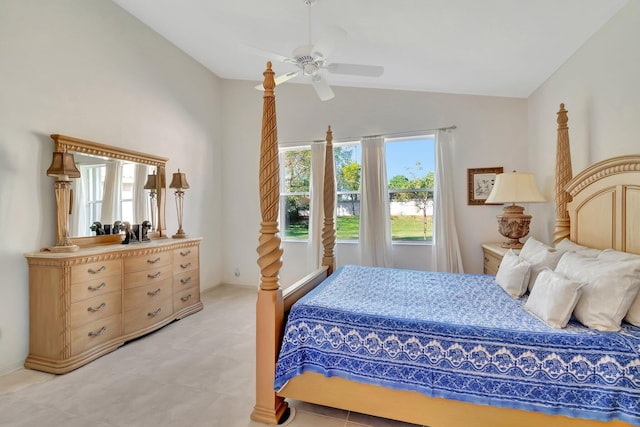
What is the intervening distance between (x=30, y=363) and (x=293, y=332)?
2388 mm

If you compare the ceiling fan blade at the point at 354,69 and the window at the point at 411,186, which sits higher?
the ceiling fan blade at the point at 354,69

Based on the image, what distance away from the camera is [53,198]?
2725mm

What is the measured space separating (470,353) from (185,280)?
130 inches

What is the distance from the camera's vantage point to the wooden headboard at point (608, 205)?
193cm

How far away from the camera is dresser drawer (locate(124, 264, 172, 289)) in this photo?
2990mm

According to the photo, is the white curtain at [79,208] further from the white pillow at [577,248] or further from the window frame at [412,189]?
the white pillow at [577,248]

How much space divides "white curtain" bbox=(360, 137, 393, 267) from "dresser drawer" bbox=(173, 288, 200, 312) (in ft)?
7.55

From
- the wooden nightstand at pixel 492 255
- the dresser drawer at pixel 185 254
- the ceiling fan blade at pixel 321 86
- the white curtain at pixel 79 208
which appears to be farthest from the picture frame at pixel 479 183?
the white curtain at pixel 79 208

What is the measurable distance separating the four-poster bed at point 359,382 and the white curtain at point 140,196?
95.7 inches

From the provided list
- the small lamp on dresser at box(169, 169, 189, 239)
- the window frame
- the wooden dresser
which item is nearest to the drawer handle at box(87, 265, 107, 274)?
the wooden dresser

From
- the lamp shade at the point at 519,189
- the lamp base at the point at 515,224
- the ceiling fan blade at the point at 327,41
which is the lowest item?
the lamp base at the point at 515,224

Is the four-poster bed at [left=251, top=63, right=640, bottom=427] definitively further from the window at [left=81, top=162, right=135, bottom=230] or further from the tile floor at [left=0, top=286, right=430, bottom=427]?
the window at [left=81, top=162, right=135, bottom=230]

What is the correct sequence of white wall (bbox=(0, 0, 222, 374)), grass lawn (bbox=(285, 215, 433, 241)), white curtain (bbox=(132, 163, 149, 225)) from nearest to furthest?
white wall (bbox=(0, 0, 222, 374)) < white curtain (bbox=(132, 163, 149, 225)) < grass lawn (bbox=(285, 215, 433, 241))

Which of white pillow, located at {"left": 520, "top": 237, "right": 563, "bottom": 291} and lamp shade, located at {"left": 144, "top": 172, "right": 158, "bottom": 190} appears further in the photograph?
lamp shade, located at {"left": 144, "top": 172, "right": 158, "bottom": 190}
